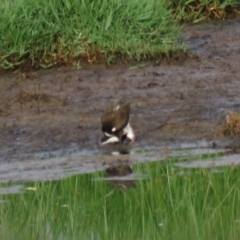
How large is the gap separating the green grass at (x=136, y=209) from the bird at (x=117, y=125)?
0.62 m

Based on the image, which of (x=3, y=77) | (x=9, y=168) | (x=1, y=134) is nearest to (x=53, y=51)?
(x=3, y=77)

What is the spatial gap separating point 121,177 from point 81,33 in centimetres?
295

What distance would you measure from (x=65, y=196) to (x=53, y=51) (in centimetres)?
314

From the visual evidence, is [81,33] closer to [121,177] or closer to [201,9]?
[201,9]

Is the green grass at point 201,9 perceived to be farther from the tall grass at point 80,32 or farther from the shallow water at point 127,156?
the tall grass at point 80,32

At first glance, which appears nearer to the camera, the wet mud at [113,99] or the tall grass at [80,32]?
the wet mud at [113,99]

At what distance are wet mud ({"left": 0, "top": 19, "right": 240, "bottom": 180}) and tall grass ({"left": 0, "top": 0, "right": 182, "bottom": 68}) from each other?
0.15m

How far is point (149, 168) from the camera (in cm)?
846

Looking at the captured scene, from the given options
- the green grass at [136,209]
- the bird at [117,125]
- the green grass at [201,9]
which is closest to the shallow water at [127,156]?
the green grass at [136,209]

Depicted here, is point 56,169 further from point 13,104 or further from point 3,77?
point 3,77

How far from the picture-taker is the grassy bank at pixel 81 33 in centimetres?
1079

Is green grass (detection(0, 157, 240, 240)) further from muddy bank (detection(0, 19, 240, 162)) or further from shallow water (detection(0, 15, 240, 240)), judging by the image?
muddy bank (detection(0, 19, 240, 162))

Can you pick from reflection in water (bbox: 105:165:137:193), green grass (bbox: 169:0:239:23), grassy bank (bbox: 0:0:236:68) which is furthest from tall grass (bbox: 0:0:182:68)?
reflection in water (bbox: 105:165:137:193)

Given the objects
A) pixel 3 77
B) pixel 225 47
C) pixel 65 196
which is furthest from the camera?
pixel 225 47
